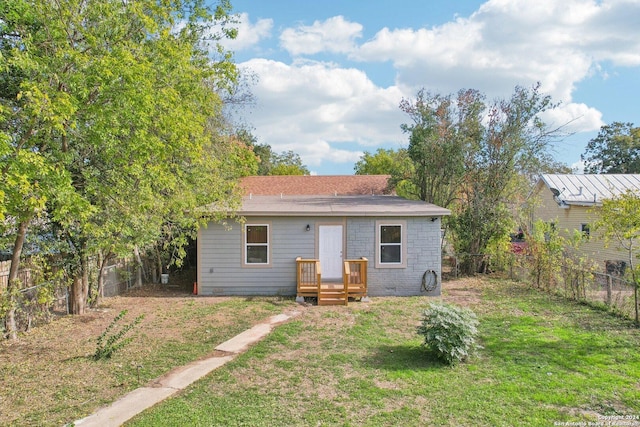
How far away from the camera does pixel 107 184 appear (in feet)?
24.8

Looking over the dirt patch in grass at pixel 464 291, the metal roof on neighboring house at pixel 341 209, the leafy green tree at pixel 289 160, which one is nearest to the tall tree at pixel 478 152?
the dirt patch in grass at pixel 464 291

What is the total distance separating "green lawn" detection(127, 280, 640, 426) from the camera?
4.42m

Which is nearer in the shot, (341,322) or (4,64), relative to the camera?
(4,64)

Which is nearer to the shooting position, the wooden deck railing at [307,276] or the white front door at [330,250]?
the wooden deck railing at [307,276]

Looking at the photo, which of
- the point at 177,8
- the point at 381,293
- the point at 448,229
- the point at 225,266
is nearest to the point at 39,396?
the point at 225,266

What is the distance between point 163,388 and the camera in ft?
17.1

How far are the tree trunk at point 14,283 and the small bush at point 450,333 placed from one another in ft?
21.8

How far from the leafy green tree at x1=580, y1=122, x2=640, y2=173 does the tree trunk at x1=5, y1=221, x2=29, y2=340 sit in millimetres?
42623

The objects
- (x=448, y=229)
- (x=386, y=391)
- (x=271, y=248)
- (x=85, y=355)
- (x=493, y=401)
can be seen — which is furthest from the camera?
(x=448, y=229)

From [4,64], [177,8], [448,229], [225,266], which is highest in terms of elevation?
[177,8]

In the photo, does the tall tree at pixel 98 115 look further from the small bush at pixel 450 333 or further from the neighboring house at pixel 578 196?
the neighboring house at pixel 578 196

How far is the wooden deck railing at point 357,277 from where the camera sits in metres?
10.5

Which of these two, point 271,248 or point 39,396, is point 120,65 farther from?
point 271,248

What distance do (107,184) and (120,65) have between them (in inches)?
87.7
